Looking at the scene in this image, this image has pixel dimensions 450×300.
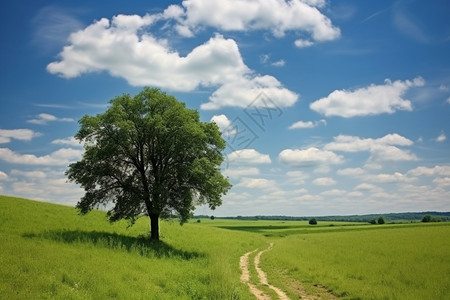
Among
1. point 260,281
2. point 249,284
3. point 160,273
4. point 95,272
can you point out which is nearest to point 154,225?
point 160,273

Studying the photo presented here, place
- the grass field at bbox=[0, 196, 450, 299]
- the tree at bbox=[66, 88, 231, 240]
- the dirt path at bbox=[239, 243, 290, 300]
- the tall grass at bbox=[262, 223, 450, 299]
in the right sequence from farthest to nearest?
the tree at bbox=[66, 88, 231, 240] < the dirt path at bbox=[239, 243, 290, 300] < the tall grass at bbox=[262, 223, 450, 299] < the grass field at bbox=[0, 196, 450, 299]

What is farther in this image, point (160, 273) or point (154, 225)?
point (154, 225)

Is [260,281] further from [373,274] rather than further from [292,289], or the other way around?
[373,274]

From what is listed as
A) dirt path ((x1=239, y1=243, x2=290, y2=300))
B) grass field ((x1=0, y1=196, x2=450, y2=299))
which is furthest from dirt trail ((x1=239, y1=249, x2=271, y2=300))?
grass field ((x1=0, y1=196, x2=450, y2=299))

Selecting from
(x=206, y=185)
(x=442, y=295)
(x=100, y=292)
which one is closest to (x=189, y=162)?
(x=206, y=185)

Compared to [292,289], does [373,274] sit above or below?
above

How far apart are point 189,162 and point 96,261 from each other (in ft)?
48.8

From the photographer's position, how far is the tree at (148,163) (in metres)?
31.6

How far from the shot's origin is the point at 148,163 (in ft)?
111

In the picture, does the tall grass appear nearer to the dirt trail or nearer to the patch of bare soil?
the patch of bare soil

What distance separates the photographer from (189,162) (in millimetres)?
33344

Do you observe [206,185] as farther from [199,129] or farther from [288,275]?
[288,275]

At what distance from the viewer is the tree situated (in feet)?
104

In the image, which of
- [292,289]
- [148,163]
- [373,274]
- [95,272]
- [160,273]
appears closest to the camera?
[95,272]
